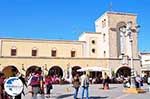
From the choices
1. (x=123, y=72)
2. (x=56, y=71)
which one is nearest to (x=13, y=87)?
(x=56, y=71)

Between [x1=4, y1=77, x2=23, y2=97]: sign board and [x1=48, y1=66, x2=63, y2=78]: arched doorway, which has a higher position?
[x1=48, y1=66, x2=63, y2=78]: arched doorway

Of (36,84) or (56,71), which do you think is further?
(56,71)

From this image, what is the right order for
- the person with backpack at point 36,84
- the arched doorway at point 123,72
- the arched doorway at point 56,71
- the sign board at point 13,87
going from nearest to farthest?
the sign board at point 13,87, the person with backpack at point 36,84, the arched doorway at point 56,71, the arched doorway at point 123,72

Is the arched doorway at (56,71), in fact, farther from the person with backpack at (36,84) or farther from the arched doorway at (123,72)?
the person with backpack at (36,84)

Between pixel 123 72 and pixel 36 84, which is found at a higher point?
pixel 123 72

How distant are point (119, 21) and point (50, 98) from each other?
3528 centimetres

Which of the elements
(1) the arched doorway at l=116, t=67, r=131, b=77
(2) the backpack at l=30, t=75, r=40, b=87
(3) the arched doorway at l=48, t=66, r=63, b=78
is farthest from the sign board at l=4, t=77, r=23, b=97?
(1) the arched doorway at l=116, t=67, r=131, b=77

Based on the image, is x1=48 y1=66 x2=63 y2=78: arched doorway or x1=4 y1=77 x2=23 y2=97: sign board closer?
x1=4 y1=77 x2=23 y2=97: sign board

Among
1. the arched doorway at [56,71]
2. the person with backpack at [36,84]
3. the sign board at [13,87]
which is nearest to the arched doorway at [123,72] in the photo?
the arched doorway at [56,71]

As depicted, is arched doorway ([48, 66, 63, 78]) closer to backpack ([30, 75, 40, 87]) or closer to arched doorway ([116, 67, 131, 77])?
arched doorway ([116, 67, 131, 77])

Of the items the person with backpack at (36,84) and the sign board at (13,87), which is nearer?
the sign board at (13,87)

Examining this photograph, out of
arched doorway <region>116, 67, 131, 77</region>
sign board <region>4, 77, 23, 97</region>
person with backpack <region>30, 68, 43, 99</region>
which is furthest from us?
arched doorway <region>116, 67, 131, 77</region>

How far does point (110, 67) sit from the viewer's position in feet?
160

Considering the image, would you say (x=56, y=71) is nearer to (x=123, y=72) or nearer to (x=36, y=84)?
(x=123, y=72)
